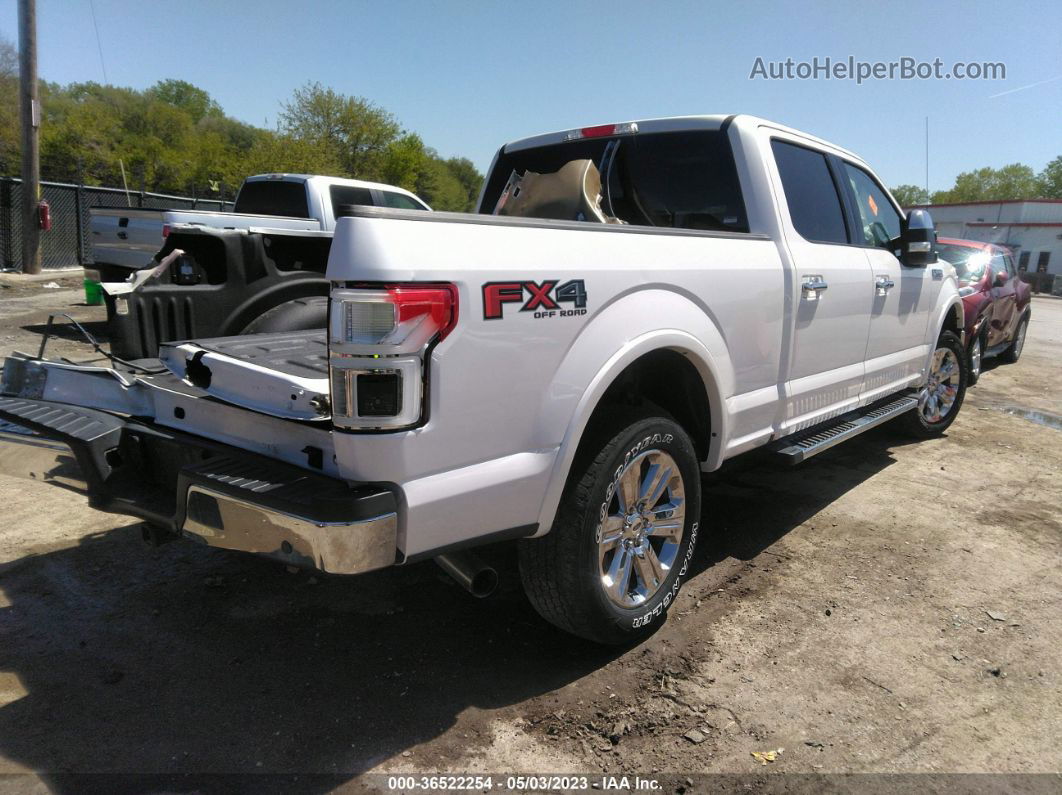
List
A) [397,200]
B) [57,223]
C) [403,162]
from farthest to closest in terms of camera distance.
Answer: [403,162] < [57,223] < [397,200]

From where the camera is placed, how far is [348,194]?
31.6 ft

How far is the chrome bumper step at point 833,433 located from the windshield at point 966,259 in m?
4.95

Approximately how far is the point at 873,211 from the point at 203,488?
451 centimetres

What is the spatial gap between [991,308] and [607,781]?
363 inches

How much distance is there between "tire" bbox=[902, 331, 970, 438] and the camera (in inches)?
246

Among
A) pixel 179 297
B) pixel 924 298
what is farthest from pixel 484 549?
pixel 924 298

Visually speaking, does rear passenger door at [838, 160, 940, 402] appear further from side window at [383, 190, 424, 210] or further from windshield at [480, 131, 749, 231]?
side window at [383, 190, 424, 210]

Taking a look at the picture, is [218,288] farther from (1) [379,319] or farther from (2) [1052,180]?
(2) [1052,180]

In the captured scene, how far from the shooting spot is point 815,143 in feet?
14.6

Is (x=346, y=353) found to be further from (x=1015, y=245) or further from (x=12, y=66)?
(x=12, y=66)

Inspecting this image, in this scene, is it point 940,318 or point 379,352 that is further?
point 940,318

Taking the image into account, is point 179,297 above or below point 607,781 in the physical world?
above

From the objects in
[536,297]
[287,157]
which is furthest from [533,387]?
[287,157]

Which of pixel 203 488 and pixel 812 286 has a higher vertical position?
pixel 812 286
